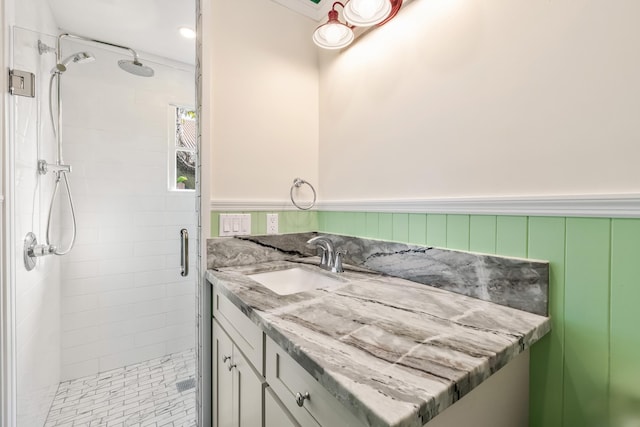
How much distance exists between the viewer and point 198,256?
1.37 metres

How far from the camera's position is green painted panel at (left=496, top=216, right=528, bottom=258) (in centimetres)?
84

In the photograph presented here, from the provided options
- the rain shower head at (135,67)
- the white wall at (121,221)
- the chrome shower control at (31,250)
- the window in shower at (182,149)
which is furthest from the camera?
the window in shower at (182,149)

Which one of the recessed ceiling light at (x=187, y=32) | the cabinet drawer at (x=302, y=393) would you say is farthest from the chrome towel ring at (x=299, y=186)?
Answer: the recessed ceiling light at (x=187, y=32)

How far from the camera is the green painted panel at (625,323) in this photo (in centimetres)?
65

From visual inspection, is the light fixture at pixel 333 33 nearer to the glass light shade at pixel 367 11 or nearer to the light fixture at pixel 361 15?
the light fixture at pixel 361 15

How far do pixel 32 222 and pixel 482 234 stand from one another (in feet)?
6.62

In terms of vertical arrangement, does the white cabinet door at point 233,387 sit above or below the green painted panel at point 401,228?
below

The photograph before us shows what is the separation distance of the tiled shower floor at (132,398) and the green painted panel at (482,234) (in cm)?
179

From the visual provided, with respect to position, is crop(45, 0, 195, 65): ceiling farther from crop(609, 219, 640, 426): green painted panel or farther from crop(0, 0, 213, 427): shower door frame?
crop(609, 219, 640, 426): green painted panel

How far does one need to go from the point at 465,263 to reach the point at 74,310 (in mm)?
2494

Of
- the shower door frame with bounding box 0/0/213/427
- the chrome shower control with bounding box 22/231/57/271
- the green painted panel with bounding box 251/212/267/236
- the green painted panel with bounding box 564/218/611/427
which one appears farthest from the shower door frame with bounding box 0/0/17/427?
the green painted panel with bounding box 564/218/611/427

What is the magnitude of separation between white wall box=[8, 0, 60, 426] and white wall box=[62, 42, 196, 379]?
7.8 inches

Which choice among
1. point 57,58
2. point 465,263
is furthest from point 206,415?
point 57,58

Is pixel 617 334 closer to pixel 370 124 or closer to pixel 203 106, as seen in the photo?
pixel 370 124
